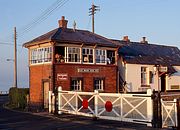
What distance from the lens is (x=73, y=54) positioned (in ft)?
98.6

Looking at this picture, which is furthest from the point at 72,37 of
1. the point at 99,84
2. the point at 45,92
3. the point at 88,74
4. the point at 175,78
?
the point at 175,78

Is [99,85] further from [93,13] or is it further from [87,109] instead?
[93,13]

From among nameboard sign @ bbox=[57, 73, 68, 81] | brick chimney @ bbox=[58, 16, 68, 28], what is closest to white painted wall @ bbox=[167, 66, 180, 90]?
brick chimney @ bbox=[58, 16, 68, 28]

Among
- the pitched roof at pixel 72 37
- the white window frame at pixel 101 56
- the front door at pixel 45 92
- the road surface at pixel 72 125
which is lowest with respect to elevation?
the road surface at pixel 72 125

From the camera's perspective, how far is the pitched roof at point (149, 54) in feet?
122

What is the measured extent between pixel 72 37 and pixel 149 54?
13.0 m

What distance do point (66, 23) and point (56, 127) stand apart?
17.7 metres

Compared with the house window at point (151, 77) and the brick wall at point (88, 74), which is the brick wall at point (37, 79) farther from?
the house window at point (151, 77)

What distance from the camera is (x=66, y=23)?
111ft

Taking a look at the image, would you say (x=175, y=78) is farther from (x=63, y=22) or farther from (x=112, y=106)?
(x=112, y=106)

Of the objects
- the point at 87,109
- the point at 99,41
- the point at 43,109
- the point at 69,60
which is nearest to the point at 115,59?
the point at 99,41

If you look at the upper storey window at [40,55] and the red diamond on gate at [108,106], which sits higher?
the upper storey window at [40,55]

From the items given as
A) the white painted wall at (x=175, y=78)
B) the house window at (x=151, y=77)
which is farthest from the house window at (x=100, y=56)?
the white painted wall at (x=175, y=78)

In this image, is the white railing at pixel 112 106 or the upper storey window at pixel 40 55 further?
the upper storey window at pixel 40 55
